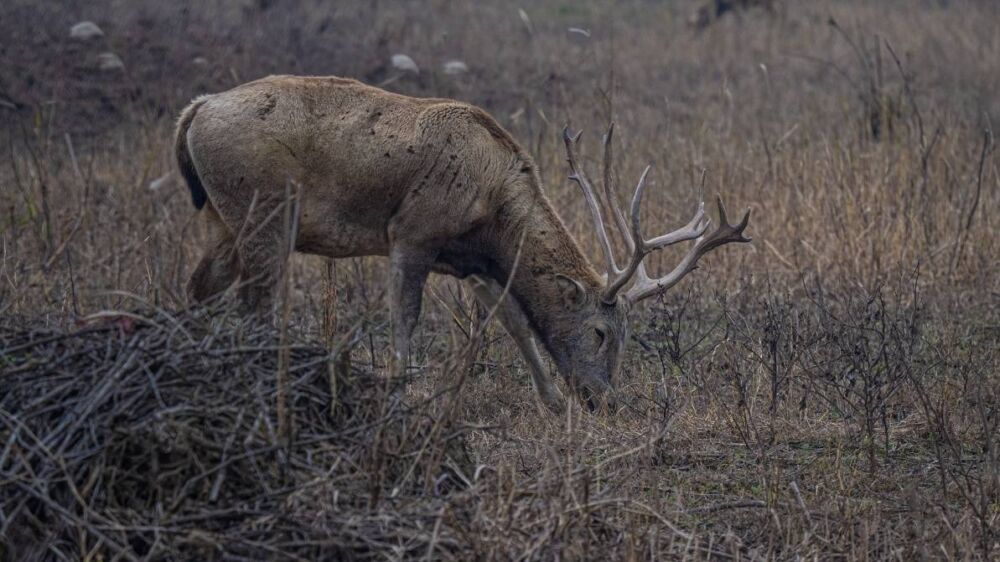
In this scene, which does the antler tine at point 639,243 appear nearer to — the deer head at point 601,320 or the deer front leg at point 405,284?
the deer head at point 601,320

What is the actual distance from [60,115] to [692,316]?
839 cm

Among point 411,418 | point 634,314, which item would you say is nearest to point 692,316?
point 634,314

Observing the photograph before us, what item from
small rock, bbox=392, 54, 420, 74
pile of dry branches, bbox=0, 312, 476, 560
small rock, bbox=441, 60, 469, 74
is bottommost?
small rock, bbox=441, 60, 469, 74

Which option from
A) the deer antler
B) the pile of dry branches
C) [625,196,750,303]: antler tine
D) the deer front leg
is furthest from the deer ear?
the pile of dry branches

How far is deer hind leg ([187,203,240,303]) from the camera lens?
285 inches

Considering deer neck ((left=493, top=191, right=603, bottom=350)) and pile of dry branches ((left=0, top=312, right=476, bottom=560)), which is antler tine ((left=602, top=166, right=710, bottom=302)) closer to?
deer neck ((left=493, top=191, right=603, bottom=350))

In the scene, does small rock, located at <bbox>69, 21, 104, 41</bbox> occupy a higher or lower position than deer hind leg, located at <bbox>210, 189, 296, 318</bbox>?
lower

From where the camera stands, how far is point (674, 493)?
18.8 feet

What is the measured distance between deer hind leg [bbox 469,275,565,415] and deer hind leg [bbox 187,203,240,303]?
4.70 ft

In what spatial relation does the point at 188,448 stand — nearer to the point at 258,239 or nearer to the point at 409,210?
the point at 258,239

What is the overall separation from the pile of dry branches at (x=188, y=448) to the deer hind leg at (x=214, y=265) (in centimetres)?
236

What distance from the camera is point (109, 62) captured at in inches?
594

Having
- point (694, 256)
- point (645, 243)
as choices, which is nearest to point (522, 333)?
point (645, 243)

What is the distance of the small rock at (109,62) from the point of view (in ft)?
49.1
